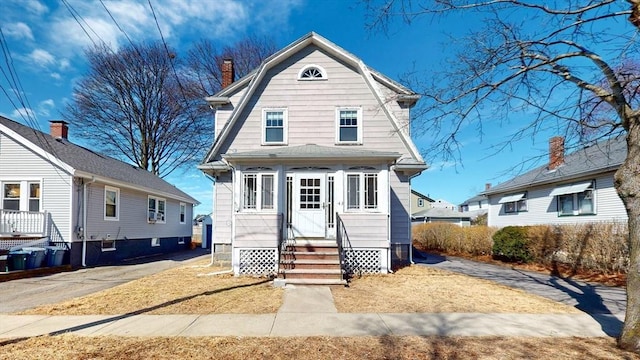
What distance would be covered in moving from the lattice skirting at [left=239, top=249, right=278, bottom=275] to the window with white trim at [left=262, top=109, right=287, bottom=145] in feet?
13.9

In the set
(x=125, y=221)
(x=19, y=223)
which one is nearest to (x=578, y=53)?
(x=19, y=223)

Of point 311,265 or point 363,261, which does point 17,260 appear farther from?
point 363,261

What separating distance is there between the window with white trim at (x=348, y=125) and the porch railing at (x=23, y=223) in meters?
11.5

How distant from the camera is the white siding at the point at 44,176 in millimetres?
12719

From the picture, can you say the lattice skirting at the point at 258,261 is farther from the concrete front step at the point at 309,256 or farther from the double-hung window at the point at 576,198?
the double-hung window at the point at 576,198

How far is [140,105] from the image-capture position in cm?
2505

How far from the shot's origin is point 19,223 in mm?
12172

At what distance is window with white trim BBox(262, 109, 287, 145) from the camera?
12570 millimetres

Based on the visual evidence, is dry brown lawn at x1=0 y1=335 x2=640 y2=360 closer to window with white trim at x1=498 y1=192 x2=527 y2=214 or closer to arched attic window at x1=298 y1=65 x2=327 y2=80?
arched attic window at x1=298 y1=65 x2=327 y2=80

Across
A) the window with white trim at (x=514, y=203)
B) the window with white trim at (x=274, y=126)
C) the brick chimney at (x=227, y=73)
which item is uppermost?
the brick chimney at (x=227, y=73)

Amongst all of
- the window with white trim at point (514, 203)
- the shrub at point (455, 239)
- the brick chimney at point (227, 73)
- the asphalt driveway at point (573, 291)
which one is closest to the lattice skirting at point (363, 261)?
the asphalt driveway at point (573, 291)

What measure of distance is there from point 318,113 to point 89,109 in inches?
800

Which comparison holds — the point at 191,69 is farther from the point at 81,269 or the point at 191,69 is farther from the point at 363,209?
the point at 363,209

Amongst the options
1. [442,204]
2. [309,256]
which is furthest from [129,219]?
[442,204]
